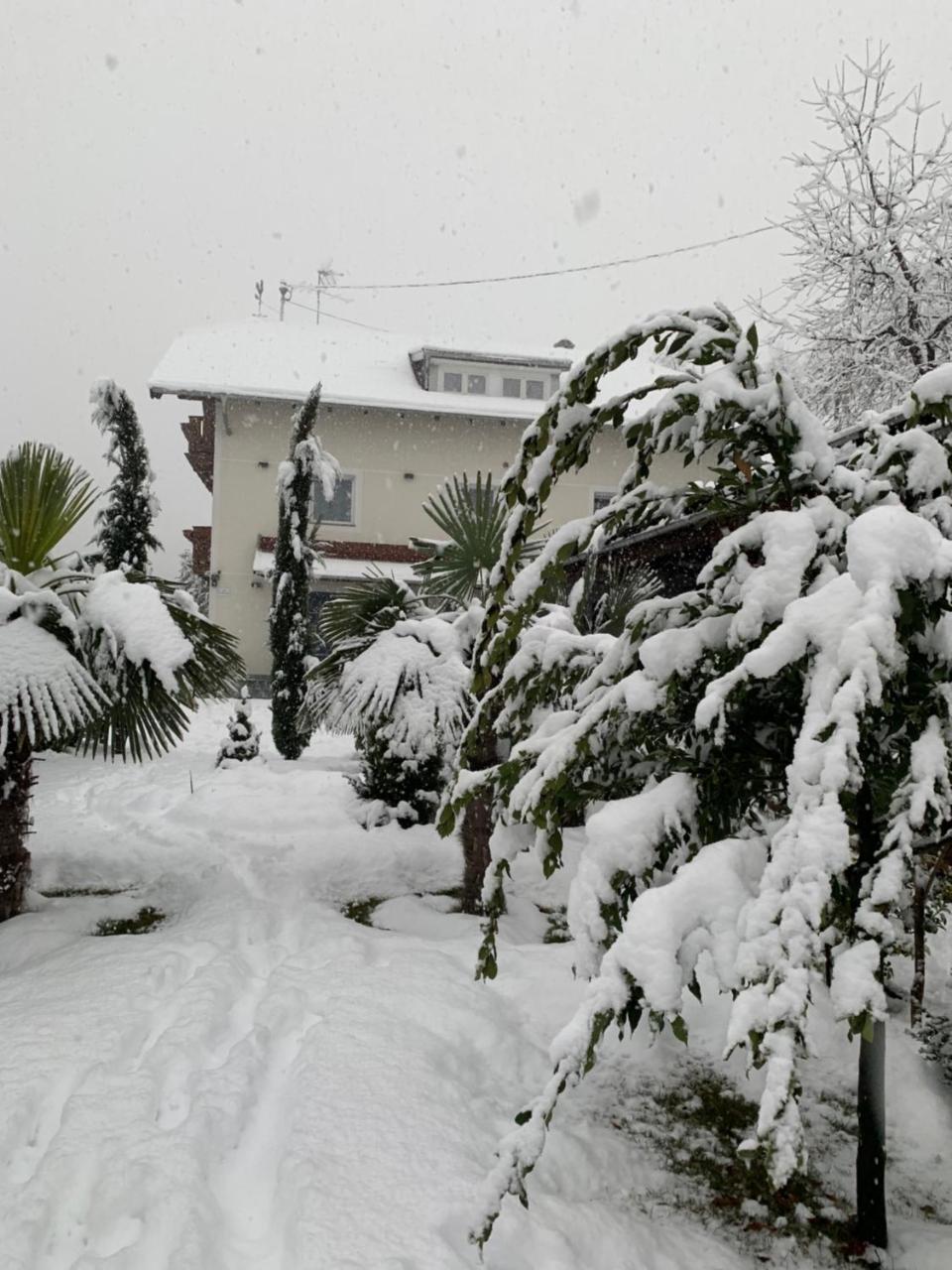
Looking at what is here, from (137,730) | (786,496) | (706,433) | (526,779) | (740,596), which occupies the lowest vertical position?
(137,730)

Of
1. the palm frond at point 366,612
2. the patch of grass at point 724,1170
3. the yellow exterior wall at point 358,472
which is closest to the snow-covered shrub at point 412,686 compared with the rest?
the palm frond at point 366,612

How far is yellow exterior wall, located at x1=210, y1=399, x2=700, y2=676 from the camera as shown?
19891mm

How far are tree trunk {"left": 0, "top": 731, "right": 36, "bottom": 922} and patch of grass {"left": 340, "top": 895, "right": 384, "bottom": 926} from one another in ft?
6.25

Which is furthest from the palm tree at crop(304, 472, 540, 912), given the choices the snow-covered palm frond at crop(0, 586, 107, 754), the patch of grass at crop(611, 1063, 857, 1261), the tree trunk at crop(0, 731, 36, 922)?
the patch of grass at crop(611, 1063, 857, 1261)

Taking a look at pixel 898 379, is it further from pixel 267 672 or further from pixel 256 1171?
→ pixel 267 672

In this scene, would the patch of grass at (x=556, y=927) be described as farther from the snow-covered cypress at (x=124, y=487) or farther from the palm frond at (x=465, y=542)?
the snow-covered cypress at (x=124, y=487)

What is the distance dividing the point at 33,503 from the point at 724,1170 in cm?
474

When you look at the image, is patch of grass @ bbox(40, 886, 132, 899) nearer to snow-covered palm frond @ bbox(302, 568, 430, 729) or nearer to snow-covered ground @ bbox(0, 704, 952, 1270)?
snow-covered ground @ bbox(0, 704, 952, 1270)

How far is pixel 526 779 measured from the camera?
100 inches

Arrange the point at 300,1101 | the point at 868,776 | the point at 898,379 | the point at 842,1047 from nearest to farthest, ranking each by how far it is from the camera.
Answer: the point at 868,776 < the point at 300,1101 < the point at 842,1047 < the point at 898,379

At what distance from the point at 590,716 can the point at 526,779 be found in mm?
Result: 296

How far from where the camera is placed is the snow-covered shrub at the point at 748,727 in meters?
1.72

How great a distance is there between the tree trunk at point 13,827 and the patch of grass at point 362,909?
1.91m

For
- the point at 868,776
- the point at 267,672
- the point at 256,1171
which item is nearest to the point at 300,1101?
the point at 256,1171
